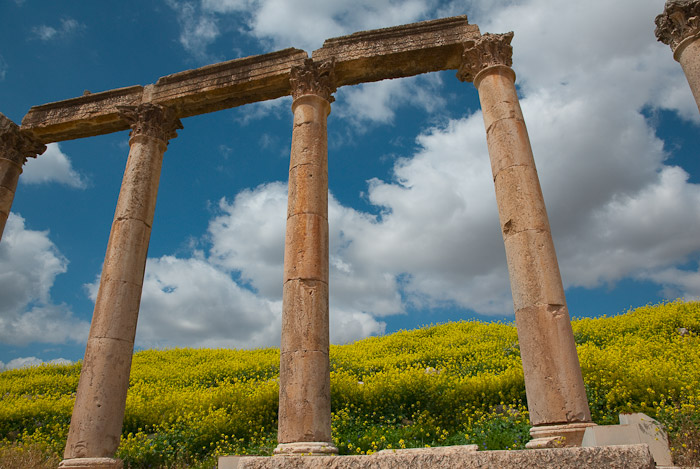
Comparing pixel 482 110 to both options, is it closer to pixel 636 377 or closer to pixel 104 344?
pixel 636 377

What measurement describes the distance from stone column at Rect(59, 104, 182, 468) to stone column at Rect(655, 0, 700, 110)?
1556cm

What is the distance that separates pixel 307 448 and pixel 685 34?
13894 millimetres

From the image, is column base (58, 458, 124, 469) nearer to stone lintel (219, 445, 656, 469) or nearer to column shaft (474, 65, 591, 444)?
stone lintel (219, 445, 656, 469)

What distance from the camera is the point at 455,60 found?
1452cm

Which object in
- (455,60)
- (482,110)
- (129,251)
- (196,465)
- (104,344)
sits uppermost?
(455,60)

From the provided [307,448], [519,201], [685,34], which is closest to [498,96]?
[519,201]

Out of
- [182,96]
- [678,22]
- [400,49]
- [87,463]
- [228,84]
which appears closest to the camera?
[87,463]

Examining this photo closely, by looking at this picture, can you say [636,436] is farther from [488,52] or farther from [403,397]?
[488,52]

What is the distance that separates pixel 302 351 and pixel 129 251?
655 centimetres

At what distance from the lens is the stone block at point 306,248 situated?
11227 millimetres

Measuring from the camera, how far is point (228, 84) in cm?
1564

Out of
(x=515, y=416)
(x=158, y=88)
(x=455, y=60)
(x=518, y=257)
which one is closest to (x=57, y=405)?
(x=158, y=88)

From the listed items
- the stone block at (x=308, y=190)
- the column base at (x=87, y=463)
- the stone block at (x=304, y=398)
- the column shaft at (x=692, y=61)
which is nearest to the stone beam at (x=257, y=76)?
the stone block at (x=308, y=190)

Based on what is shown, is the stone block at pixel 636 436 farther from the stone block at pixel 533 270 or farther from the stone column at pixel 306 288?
the stone column at pixel 306 288
